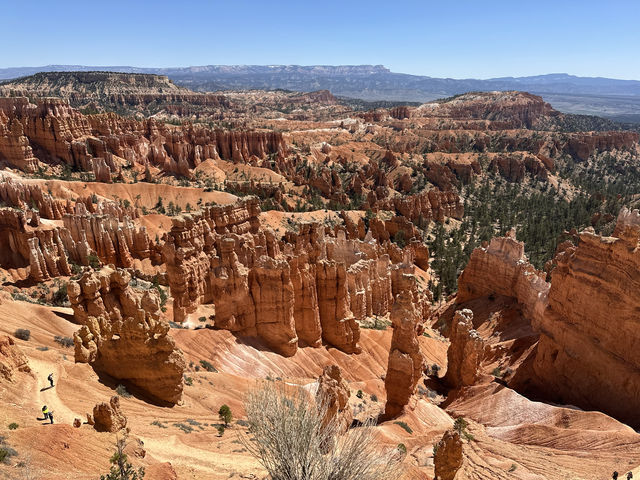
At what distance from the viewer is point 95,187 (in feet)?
197

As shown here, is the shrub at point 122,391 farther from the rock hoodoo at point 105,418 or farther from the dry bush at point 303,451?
the dry bush at point 303,451

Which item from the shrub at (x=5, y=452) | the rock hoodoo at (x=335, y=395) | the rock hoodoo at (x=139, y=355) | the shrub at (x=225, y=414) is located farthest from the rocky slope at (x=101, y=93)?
the shrub at (x=5, y=452)

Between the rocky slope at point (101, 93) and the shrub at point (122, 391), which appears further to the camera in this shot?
the rocky slope at point (101, 93)

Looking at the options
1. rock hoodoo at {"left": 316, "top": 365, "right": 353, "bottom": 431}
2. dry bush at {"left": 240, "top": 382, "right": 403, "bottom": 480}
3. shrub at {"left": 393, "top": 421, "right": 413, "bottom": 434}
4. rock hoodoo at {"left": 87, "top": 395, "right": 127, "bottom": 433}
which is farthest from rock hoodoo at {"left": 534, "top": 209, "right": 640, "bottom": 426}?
rock hoodoo at {"left": 87, "top": 395, "right": 127, "bottom": 433}

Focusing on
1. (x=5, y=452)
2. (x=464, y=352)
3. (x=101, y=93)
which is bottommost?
(x=464, y=352)

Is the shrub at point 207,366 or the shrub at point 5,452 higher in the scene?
the shrub at point 5,452

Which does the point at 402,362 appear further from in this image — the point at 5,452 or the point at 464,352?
the point at 5,452

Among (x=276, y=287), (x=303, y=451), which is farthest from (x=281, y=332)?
(x=303, y=451)

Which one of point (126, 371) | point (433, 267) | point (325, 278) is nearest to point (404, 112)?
point (433, 267)

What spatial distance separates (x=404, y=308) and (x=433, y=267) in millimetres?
38137

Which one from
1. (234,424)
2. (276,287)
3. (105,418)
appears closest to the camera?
(105,418)

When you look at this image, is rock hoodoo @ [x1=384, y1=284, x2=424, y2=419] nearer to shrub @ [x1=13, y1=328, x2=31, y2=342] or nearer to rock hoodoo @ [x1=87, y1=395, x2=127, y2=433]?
rock hoodoo @ [x1=87, y1=395, x2=127, y2=433]

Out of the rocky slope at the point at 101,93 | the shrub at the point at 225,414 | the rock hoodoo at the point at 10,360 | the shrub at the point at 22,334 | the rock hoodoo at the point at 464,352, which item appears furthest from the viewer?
the rocky slope at the point at 101,93

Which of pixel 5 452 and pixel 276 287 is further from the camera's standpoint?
pixel 276 287
